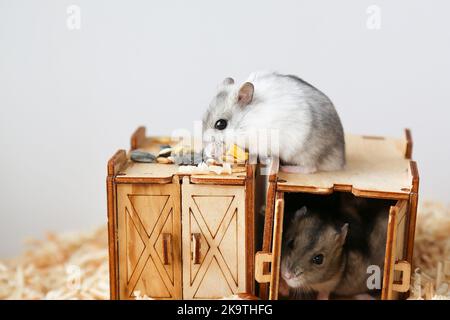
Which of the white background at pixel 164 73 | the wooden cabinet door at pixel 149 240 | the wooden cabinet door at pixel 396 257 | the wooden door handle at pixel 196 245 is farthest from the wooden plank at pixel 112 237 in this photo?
the white background at pixel 164 73

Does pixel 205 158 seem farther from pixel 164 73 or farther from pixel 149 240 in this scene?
pixel 164 73

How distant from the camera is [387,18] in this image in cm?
361

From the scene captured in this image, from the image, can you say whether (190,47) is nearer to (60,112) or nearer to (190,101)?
(190,101)

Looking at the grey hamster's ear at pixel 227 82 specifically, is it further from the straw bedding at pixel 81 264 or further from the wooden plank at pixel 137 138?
the straw bedding at pixel 81 264

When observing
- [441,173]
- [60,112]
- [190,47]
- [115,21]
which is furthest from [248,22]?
[441,173]

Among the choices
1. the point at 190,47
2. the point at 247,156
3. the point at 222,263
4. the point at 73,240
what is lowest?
the point at 73,240

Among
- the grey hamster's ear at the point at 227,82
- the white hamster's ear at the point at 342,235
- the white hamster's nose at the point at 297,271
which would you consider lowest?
the white hamster's nose at the point at 297,271

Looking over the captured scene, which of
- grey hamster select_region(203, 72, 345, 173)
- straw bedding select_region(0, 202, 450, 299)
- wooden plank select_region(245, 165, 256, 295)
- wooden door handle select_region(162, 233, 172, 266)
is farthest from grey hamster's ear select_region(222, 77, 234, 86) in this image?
straw bedding select_region(0, 202, 450, 299)

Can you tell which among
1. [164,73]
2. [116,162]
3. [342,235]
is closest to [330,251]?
[342,235]

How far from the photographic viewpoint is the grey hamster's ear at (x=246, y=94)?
258 cm

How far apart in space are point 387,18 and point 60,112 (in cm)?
193

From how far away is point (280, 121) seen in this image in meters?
2.61

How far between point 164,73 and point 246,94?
4.25 ft

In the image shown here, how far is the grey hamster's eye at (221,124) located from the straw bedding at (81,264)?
74 cm
